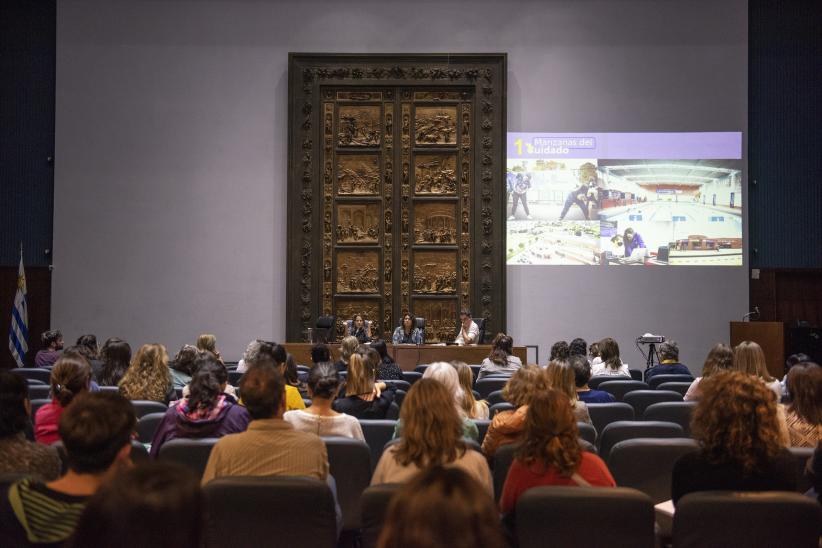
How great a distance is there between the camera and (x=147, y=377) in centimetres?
514

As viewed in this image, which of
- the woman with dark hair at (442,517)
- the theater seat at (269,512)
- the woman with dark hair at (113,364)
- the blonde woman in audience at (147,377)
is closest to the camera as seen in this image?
the woman with dark hair at (442,517)

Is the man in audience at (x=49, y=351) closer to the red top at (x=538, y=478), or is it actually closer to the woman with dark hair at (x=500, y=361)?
the woman with dark hair at (x=500, y=361)

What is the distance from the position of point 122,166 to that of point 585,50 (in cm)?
769

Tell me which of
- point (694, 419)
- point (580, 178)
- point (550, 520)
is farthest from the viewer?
point (580, 178)

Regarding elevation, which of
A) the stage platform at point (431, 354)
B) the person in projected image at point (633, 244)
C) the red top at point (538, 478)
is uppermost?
the person in projected image at point (633, 244)

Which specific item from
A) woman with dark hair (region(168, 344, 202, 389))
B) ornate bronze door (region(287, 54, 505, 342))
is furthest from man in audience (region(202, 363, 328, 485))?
ornate bronze door (region(287, 54, 505, 342))

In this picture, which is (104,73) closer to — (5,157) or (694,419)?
(5,157)

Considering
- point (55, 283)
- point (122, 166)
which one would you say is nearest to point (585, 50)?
point (122, 166)

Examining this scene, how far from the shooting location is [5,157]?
13.0 meters

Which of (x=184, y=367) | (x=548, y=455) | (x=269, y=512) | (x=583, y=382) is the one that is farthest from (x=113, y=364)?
(x=548, y=455)

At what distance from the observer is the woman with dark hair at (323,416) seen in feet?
13.0

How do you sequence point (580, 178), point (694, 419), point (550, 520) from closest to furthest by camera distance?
point (550, 520), point (694, 419), point (580, 178)

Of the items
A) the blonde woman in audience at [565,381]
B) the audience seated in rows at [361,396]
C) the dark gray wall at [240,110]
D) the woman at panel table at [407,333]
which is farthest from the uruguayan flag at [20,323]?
the blonde woman in audience at [565,381]

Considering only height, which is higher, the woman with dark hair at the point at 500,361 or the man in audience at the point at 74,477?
the man in audience at the point at 74,477
